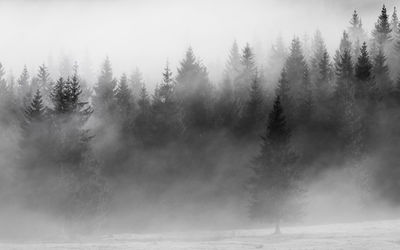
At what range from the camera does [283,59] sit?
340ft

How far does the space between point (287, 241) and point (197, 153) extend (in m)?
28.3

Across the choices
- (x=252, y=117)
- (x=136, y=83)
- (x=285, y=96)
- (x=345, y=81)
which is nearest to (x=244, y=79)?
(x=285, y=96)

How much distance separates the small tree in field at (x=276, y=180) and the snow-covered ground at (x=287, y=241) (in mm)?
2639

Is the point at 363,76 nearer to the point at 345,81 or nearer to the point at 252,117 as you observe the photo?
the point at 345,81

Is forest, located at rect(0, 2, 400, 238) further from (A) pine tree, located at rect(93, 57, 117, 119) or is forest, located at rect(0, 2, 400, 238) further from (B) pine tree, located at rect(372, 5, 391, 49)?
(B) pine tree, located at rect(372, 5, 391, 49)

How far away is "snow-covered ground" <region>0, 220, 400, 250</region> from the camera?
1383 inches

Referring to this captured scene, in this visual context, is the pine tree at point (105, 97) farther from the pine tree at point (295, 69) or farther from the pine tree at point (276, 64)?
the pine tree at point (276, 64)

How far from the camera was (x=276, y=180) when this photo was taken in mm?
47156

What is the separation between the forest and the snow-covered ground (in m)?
3.52

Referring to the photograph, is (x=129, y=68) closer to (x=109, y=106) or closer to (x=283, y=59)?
(x=283, y=59)

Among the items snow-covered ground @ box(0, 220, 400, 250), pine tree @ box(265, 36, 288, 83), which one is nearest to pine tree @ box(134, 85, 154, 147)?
snow-covered ground @ box(0, 220, 400, 250)

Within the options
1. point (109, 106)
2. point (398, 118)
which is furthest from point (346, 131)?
point (109, 106)

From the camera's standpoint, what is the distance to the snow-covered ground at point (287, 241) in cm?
3512

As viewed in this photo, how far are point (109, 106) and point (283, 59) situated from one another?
43515 millimetres
